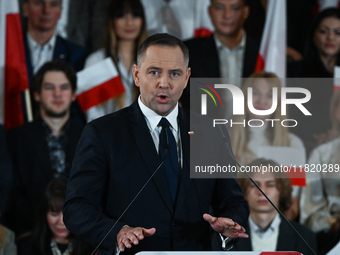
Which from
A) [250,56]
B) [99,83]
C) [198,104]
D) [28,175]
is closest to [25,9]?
[99,83]

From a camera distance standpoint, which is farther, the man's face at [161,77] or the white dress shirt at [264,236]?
the white dress shirt at [264,236]

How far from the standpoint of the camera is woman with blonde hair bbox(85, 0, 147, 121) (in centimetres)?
374

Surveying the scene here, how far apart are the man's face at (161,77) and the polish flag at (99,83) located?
2.13 meters

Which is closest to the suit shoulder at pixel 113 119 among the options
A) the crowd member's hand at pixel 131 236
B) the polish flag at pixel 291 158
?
the crowd member's hand at pixel 131 236

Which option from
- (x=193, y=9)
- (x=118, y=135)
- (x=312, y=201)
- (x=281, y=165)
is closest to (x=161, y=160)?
(x=118, y=135)

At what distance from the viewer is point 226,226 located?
4.48 ft

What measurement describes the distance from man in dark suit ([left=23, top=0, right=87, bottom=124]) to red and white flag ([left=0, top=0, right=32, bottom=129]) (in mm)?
71

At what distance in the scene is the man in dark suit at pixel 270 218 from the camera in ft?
10.6

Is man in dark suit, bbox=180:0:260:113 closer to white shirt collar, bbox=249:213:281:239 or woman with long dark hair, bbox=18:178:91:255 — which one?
white shirt collar, bbox=249:213:281:239

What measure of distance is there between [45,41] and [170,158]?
2536 mm

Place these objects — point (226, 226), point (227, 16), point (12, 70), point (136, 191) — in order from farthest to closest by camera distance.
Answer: point (227, 16) < point (12, 70) < point (136, 191) < point (226, 226)

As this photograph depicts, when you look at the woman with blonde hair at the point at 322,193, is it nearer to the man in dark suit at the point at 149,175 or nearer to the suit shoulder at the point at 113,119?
the man in dark suit at the point at 149,175

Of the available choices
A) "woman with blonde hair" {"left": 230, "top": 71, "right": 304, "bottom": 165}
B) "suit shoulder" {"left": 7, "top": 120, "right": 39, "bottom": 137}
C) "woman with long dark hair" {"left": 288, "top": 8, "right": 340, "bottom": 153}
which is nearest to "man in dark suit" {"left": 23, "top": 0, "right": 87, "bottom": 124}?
"suit shoulder" {"left": 7, "top": 120, "right": 39, "bottom": 137}

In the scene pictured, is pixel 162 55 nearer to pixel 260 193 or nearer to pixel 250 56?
pixel 260 193
